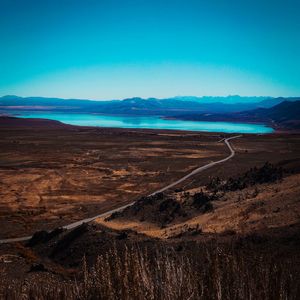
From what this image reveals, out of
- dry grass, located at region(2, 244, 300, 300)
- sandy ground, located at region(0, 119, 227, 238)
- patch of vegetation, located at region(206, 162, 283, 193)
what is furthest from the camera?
sandy ground, located at region(0, 119, 227, 238)

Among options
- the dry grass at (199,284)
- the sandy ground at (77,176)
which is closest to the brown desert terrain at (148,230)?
the dry grass at (199,284)

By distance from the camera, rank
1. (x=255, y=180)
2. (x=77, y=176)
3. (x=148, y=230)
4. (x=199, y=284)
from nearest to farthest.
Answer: (x=199, y=284) < (x=148, y=230) < (x=255, y=180) < (x=77, y=176)

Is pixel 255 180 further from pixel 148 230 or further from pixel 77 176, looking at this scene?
pixel 77 176

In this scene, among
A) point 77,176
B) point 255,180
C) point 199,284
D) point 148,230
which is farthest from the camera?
point 77,176

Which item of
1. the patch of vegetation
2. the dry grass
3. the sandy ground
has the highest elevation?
the dry grass

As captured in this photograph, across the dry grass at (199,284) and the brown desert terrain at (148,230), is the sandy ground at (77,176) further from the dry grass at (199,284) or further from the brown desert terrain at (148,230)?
the dry grass at (199,284)

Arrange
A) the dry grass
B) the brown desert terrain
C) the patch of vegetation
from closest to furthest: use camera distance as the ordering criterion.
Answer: the dry grass, the brown desert terrain, the patch of vegetation

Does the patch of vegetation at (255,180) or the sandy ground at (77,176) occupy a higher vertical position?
the patch of vegetation at (255,180)

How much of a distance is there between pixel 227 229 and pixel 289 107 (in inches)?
6829

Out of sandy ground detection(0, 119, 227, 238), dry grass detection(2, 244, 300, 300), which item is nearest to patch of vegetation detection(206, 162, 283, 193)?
sandy ground detection(0, 119, 227, 238)

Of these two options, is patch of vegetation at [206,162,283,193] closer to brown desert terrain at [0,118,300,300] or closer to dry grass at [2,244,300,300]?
brown desert terrain at [0,118,300,300]

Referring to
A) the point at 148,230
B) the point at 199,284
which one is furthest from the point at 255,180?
the point at 199,284

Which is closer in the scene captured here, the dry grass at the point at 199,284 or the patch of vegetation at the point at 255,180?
the dry grass at the point at 199,284

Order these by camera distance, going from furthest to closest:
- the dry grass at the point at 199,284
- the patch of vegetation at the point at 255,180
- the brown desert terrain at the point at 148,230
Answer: the patch of vegetation at the point at 255,180
the brown desert terrain at the point at 148,230
the dry grass at the point at 199,284
